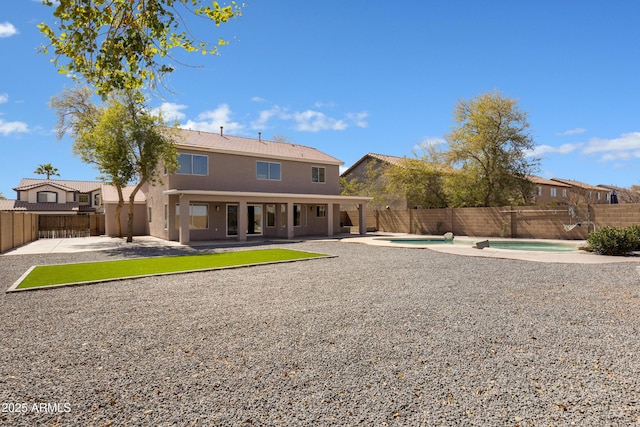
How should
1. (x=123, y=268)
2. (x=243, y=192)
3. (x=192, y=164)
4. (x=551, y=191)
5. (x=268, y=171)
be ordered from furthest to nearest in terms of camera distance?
(x=551, y=191) < (x=268, y=171) < (x=192, y=164) < (x=243, y=192) < (x=123, y=268)

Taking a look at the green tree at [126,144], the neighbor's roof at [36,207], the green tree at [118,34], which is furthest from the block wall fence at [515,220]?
the neighbor's roof at [36,207]

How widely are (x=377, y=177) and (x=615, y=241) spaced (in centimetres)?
2226

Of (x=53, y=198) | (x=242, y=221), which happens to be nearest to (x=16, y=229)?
(x=242, y=221)

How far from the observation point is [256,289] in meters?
7.66

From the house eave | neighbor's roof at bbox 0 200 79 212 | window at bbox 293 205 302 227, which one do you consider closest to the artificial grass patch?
the house eave

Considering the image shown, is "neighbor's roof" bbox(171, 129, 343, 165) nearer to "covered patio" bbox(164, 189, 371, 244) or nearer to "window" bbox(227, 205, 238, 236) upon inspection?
"covered patio" bbox(164, 189, 371, 244)

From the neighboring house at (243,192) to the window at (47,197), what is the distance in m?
22.6

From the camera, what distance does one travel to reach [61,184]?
44656 mm

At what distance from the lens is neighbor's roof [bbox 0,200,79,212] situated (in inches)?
1572

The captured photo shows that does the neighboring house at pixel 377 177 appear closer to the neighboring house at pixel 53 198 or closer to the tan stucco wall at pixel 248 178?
the tan stucco wall at pixel 248 178

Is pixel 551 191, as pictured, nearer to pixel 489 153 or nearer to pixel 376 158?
pixel 489 153

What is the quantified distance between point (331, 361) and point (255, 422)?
4.17ft

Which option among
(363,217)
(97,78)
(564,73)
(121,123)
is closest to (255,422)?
(97,78)

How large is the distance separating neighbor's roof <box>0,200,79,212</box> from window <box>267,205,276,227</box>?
2836 cm
